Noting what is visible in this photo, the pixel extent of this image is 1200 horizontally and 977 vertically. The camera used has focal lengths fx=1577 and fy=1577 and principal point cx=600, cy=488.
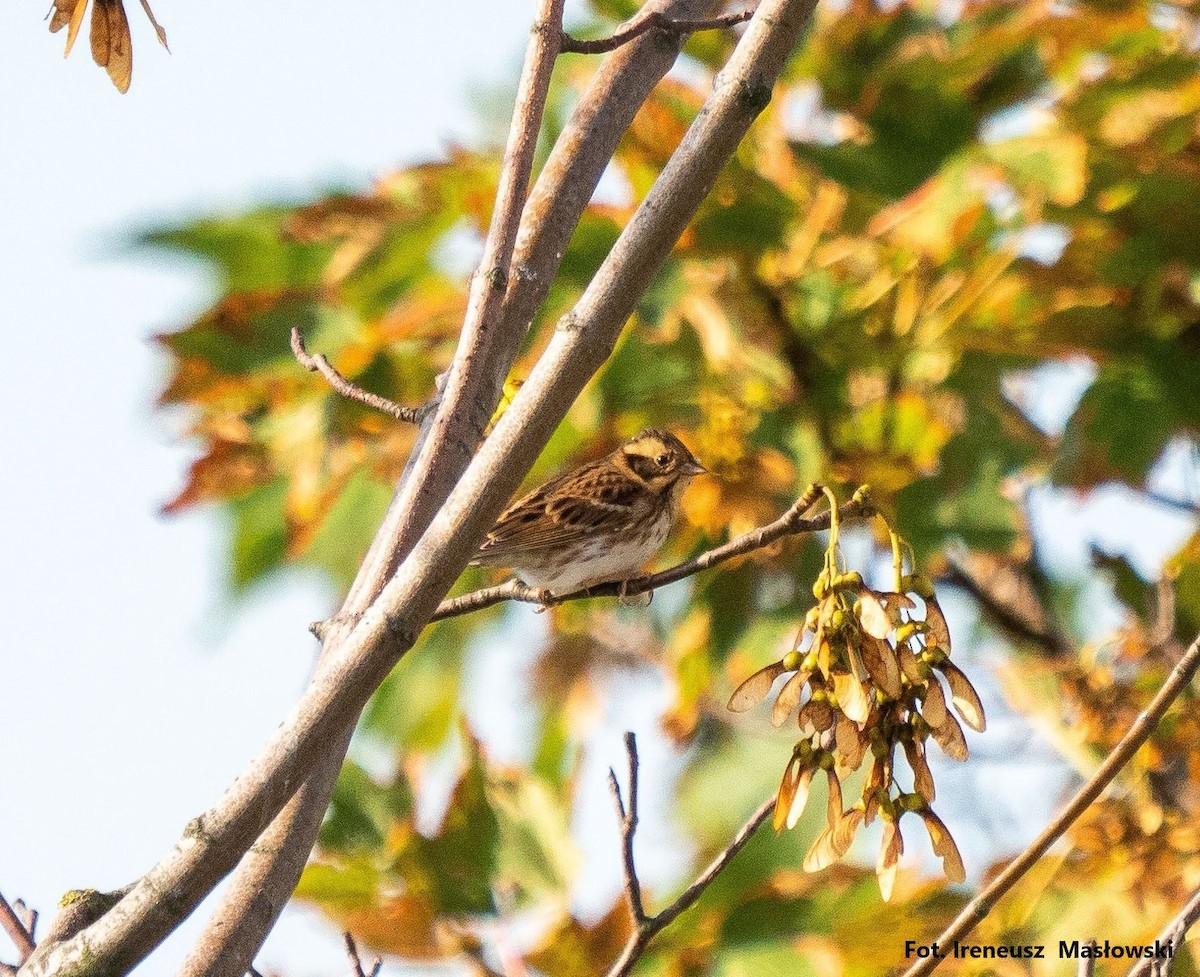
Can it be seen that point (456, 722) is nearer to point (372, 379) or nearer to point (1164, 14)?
point (372, 379)

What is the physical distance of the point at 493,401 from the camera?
7.78 ft

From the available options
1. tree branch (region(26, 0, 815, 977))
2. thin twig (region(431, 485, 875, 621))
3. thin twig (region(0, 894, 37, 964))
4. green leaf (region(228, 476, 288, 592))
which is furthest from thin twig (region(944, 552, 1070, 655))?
thin twig (region(0, 894, 37, 964))

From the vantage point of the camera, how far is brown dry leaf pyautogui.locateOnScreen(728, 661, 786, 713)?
77.4 inches

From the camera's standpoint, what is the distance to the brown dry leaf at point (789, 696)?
1898mm

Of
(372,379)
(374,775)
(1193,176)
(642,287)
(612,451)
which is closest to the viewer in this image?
(642,287)

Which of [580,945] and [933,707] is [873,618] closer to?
[933,707]

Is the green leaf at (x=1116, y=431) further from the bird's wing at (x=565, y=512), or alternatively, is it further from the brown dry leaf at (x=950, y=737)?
the brown dry leaf at (x=950, y=737)

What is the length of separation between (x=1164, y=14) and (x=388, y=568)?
3046 millimetres

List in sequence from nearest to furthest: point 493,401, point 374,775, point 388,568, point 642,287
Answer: point 642,287, point 388,568, point 493,401, point 374,775

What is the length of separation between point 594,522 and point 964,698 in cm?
296

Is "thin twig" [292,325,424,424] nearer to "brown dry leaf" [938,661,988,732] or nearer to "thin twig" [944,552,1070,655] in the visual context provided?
"brown dry leaf" [938,661,988,732]

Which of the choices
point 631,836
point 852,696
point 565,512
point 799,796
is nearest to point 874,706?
point 852,696

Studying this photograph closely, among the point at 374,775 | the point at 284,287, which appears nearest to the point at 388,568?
the point at 374,775

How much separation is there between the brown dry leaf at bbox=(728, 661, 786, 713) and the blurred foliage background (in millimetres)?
1357
